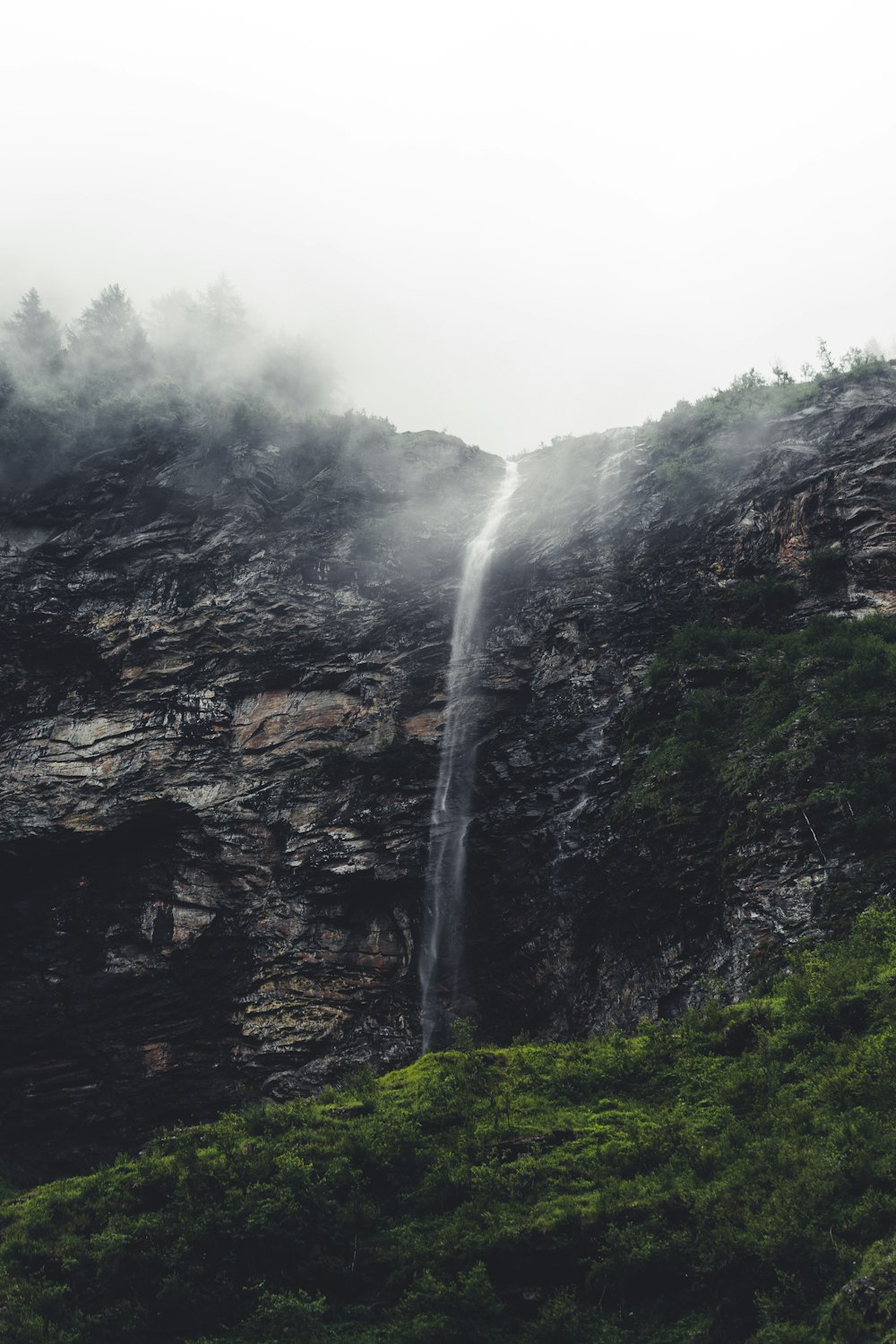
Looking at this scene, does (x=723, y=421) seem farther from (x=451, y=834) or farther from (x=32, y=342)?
(x=32, y=342)

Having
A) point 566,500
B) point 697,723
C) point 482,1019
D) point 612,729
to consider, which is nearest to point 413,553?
point 566,500

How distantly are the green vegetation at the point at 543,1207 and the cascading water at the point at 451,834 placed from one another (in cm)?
712

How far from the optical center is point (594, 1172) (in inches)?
568

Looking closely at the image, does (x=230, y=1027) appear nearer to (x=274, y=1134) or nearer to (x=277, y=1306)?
(x=274, y=1134)

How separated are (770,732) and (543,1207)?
1358 cm

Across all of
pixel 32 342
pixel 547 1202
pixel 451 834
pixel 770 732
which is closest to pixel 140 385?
pixel 32 342

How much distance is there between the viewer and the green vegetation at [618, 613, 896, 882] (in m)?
21.0

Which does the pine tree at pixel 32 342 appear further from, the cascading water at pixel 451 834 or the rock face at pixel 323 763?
the cascading water at pixel 451 834

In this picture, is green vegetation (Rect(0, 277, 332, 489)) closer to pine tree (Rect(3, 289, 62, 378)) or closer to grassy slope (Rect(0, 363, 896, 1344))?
pine tree (Rect(3, 289, 62, 378))

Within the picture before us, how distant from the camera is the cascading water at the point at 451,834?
25.6 meters

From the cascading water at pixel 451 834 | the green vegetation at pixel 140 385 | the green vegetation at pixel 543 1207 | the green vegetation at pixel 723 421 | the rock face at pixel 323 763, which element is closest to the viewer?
the green vegetation at pixel 543 1207

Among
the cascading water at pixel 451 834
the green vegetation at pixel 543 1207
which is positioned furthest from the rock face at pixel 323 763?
the green vegetation at pixel 543 1207

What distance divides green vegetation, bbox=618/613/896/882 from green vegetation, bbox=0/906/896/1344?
143 inches

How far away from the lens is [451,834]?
91.1ft
